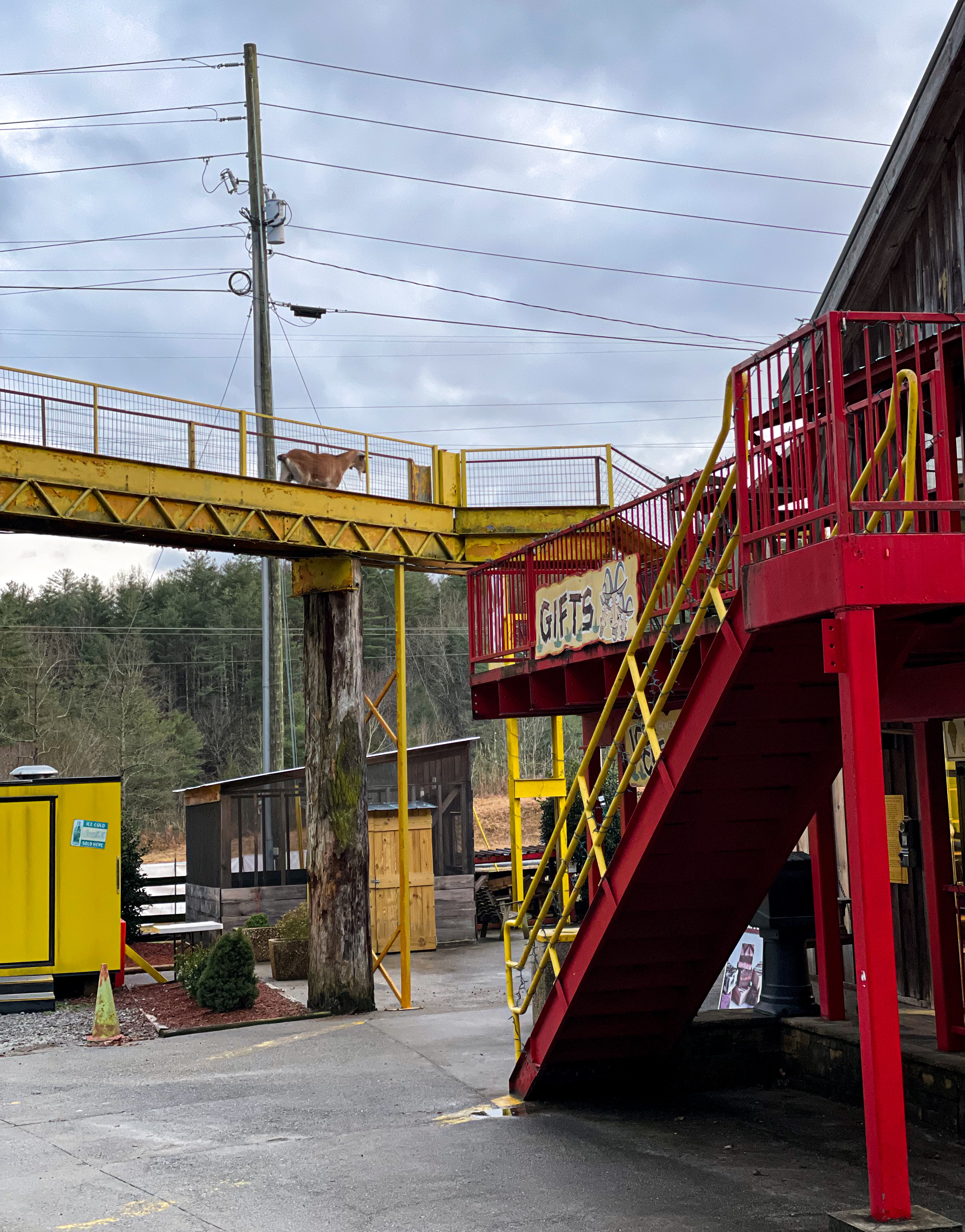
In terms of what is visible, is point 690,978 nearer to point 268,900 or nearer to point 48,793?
point 48,793

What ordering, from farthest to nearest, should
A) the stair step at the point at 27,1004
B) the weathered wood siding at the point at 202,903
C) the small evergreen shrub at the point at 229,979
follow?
the weathered wood siding at the point at 202,903 < the stair step at the point at 27,1004 < the small evergreen shrub at the point at 229,979

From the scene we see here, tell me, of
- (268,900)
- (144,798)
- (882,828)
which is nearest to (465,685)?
(144,798)

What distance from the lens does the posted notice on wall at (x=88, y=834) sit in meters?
17.0

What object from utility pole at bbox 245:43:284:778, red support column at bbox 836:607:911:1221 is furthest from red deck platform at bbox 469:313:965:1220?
utility pole at bbox 245:43:284:778

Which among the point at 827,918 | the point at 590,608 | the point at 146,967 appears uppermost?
the point at 590,608

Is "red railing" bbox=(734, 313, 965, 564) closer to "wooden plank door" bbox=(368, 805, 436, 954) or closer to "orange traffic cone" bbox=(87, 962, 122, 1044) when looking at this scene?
"orange traffic cone" bbox=(87, 962, 122, 1044)

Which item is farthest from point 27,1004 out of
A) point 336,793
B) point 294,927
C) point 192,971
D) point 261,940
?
point 261,940

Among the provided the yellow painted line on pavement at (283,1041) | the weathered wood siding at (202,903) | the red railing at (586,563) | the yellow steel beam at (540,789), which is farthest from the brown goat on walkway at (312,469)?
the weathered wood siding at (202,903)

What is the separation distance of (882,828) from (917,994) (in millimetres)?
6067

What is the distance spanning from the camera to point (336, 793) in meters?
14.9

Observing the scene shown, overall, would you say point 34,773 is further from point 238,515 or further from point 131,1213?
point 131,1213

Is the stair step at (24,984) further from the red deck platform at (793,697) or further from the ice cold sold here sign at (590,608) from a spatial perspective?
the ice cold sold here sign at (590,608)

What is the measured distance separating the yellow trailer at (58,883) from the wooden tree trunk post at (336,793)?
3409mm

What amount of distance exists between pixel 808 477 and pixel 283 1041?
9076mm
